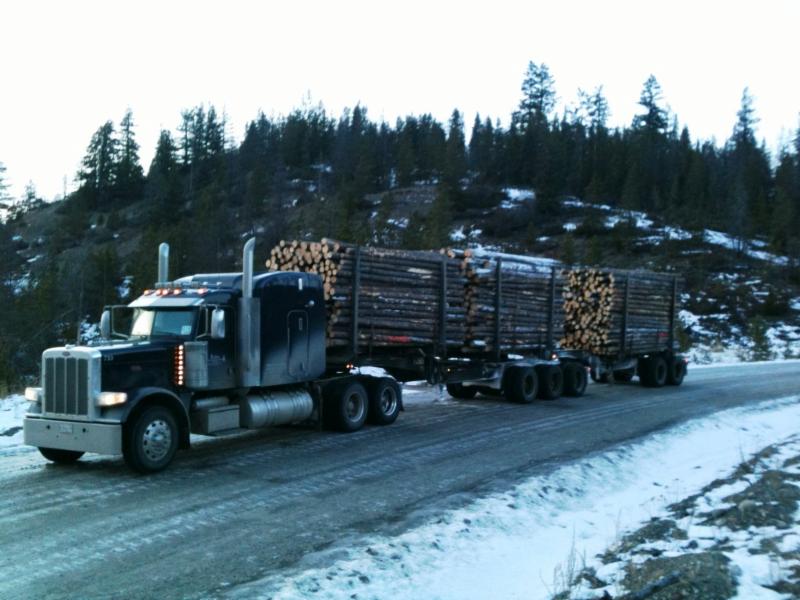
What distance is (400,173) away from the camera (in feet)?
313

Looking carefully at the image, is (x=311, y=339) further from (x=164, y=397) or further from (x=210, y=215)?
(x=210, y=215)

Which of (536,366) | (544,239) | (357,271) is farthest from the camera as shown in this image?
(544,239)

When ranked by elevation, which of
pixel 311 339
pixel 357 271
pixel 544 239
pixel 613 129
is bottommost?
pixel 311 339

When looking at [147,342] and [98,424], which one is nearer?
[98,424]

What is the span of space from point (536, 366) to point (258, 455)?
9312 mm

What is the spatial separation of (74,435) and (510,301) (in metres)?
11.2

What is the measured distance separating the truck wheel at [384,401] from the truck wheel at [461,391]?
15.9 ft

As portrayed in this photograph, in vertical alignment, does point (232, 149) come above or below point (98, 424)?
above

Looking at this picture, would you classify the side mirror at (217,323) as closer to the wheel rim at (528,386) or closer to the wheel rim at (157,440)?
the wheel rim at (157,440)

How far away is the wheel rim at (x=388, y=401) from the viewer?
14461 mm

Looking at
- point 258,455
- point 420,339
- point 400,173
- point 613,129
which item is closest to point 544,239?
point 400,173

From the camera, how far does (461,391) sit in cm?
1941

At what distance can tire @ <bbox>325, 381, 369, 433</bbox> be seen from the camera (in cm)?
1339

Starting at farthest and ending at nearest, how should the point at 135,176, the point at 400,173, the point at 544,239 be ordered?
the point at 135,176 → the point at 400,173 → the point at 544,239
